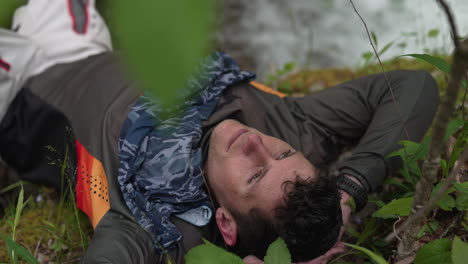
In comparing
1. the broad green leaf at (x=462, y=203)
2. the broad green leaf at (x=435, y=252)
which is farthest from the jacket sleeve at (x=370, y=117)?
the broad green leaf at (x=435, y=252)

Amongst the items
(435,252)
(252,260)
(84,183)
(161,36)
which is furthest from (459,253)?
(84,183)

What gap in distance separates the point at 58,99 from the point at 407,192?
1948 millimetres

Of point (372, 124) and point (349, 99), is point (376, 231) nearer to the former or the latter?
point (372, 124)

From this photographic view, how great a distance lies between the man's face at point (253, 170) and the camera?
6.11 ft

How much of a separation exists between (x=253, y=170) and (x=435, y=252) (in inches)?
32.2

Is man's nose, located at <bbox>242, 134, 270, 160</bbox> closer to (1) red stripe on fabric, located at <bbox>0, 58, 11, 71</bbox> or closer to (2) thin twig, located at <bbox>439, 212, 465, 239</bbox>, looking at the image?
(2) thin twig, located at <bbox>439, 212, 465, 239</bbox>

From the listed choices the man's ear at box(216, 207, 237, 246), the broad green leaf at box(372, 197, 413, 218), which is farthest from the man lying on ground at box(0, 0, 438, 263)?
the broad green leaf at box(372, 197, 413, 218)

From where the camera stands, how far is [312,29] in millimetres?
5609

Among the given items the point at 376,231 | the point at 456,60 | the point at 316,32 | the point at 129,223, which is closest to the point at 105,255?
the point at 129,223

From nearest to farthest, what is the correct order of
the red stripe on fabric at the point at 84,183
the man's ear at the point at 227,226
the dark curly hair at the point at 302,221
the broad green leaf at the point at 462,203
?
the broad green leaf at the point at 462,203 < the dark curly hair at the point at 302,221 < the man's ear at the point at 227,226 < the red stripe on fabric at the point at 84,183

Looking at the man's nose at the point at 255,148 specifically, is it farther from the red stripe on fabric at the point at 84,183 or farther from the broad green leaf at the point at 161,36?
the broad green leaf at the point at 161,36

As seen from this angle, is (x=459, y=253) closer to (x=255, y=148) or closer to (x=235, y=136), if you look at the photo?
(x=255, y=148)

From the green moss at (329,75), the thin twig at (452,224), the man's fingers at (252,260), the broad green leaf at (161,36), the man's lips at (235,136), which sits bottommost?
the man's fingers at (252,260)

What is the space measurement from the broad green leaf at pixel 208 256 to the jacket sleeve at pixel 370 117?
1017mm
